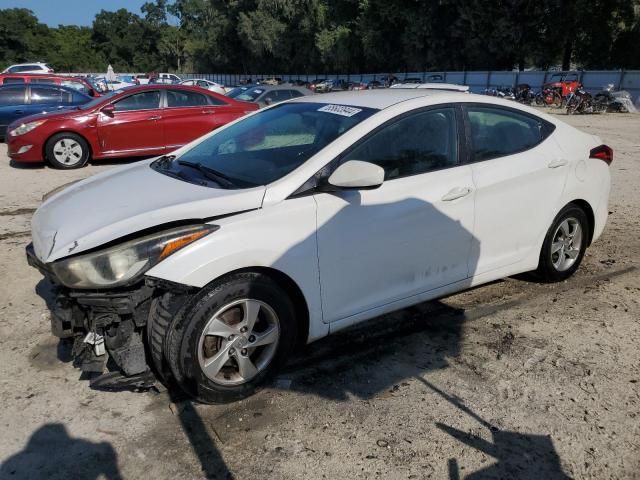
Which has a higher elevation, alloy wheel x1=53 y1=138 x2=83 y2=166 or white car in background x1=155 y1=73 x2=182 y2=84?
alloy wheel x1=53 y1=138 x2=83 y2=166

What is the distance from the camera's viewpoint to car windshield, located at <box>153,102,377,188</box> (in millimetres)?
3211

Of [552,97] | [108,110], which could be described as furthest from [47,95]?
[552,97]

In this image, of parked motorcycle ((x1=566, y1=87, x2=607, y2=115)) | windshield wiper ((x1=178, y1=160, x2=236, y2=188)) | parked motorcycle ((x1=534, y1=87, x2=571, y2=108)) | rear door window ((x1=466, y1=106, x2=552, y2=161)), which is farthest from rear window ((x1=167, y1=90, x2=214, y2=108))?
parked motorcycle ((x1=534, y1=87, x2=571, y2=108))

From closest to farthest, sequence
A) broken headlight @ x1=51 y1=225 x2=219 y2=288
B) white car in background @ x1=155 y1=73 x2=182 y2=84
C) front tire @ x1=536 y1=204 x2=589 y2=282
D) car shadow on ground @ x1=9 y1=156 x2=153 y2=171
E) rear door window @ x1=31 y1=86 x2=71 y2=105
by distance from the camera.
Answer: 1. broken headlight @ x1=51 y1=225 x2=219 y2=288
2. front tire @ x1=536 y1=204 x2=589 y2=282
3. car shadow on ground @ x1=9 y1=156 x2=153 y2=171
4. rear door window @ x1=31 y1=86 x2=71 y2=105
5. white car in background @ x1=155 y1=73 x2=182 y2=84

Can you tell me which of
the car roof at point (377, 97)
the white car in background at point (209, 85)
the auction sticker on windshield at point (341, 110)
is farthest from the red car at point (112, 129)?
the white car in background at point (209, 85)

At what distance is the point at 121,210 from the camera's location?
2.90m

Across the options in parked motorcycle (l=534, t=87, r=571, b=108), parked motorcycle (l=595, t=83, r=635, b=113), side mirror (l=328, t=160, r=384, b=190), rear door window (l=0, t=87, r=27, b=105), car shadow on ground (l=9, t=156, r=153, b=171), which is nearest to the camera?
side mirror (l=328, t=160, r=384, b=190)

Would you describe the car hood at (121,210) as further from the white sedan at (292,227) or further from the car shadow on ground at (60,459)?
the car shadow on ground at (60,459)

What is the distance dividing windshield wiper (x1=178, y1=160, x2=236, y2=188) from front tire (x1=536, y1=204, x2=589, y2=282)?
8.26 ft

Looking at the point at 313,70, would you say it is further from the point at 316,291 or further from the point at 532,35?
the point at 316,291

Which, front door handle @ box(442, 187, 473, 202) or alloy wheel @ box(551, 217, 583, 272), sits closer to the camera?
front door handle @ box(442, 187, 473, 202)

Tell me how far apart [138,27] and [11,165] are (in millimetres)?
116699

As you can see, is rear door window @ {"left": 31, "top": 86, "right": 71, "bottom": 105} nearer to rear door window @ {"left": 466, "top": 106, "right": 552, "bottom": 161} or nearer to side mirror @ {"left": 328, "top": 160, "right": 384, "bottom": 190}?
rear door window @ {"left": 466, "top": 106, "right": 552, "bottom": 161}

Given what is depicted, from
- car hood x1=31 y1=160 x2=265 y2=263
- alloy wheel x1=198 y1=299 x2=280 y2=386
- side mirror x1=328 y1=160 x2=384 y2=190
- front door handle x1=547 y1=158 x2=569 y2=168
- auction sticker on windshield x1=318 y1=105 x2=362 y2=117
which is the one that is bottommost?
alloy wheel x1=198 y1=299 x2=280 y2=386
